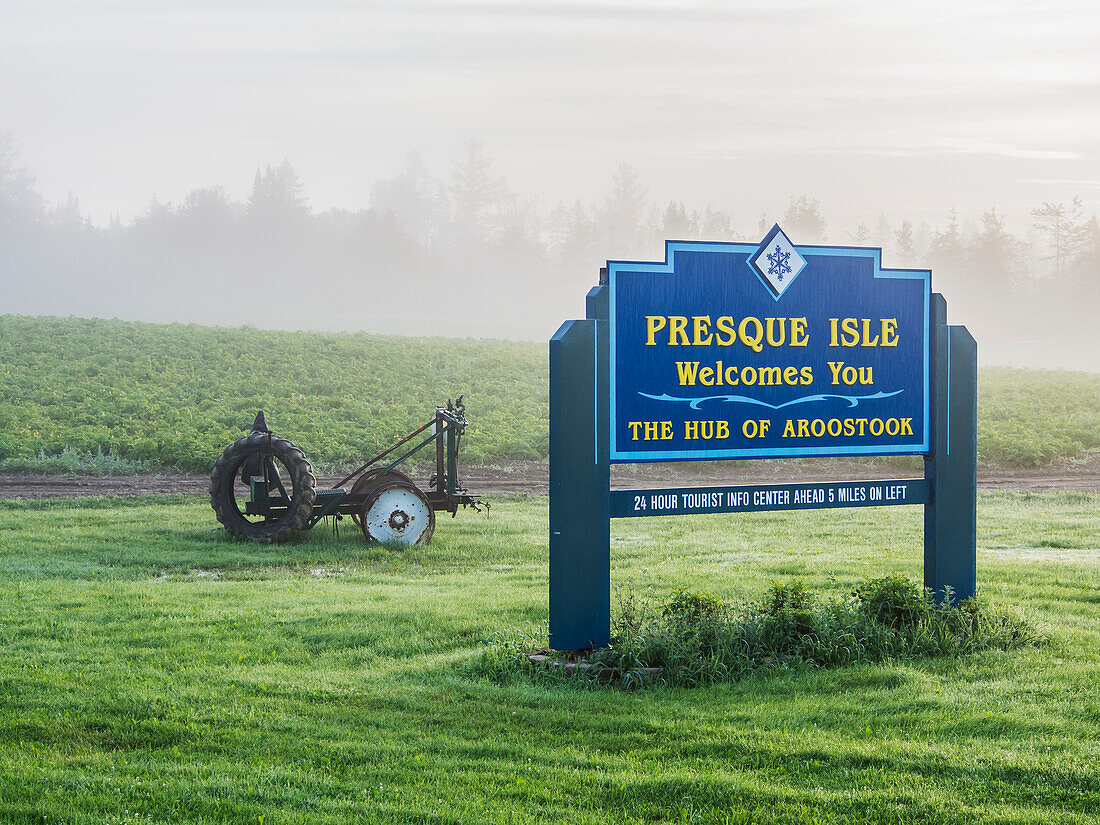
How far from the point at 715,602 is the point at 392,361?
98.4 feet

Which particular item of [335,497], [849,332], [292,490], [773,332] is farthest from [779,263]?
[292,490]

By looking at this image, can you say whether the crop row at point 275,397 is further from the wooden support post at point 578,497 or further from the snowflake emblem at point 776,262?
the snowflake emblem at point 776,262

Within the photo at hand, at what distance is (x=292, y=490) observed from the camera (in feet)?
47.0

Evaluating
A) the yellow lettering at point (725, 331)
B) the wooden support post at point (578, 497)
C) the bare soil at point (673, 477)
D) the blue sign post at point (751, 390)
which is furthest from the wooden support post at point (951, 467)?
the bare soil at point (673, 477)

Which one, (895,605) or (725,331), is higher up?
(725,331)

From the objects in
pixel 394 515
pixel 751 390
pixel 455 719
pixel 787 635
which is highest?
pixel 751 390

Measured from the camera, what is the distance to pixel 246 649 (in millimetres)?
8312

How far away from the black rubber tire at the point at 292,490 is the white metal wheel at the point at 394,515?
0.81 meters

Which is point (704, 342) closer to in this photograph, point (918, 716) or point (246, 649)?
point (918, 716)

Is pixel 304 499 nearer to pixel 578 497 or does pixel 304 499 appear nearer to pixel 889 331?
pixel 578 497

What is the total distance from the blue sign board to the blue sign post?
1 centimetres

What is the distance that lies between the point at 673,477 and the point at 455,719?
17.5 meters

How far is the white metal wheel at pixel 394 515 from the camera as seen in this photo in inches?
549

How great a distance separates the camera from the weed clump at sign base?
7.44 meters
